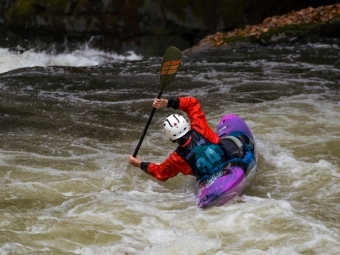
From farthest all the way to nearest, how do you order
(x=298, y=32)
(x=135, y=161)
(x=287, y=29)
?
(x=287, y=29) < (x=298, y=32) < (x=135, y=161)

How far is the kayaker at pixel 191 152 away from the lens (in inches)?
212

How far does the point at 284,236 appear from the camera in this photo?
462 cm

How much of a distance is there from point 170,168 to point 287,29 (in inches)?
289

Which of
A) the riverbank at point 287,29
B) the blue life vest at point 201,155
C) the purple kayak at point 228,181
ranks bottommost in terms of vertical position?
the riverbank at point 287,29

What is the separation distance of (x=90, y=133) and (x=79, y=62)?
17.7 ft

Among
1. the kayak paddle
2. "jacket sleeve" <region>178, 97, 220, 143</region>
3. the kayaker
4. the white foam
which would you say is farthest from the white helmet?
the white foam

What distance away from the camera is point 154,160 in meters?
6.42

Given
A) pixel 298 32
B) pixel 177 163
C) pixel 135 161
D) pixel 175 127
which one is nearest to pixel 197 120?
pixel 175 127

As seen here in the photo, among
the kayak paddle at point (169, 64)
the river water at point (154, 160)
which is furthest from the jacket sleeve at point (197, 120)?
the kayak paddle at point (169, 64)

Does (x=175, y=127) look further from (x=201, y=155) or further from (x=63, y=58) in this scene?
(x=63, y=58)

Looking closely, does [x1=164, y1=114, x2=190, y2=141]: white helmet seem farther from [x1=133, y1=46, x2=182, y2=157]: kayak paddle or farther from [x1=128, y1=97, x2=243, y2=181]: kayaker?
[x1=133, y1=46, x2=182, y2=157]: kayak paddle

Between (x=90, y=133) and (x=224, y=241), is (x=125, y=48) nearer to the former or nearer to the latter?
(x=90, y=133)

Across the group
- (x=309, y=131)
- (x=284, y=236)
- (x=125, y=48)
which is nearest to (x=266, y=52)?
(x=125, y=48)

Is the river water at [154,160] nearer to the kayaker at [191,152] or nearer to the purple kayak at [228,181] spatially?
the purple kayak at [228,181]
